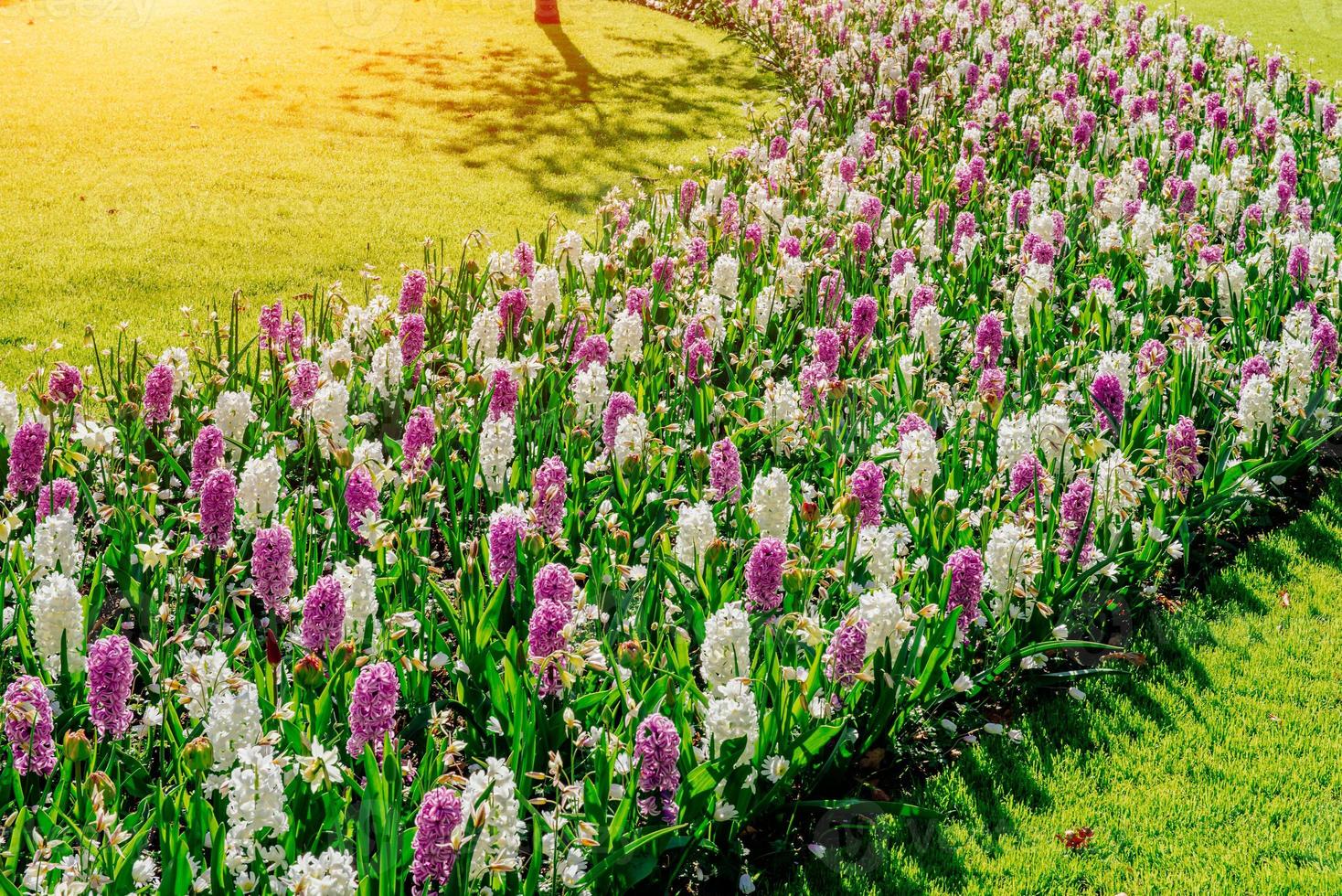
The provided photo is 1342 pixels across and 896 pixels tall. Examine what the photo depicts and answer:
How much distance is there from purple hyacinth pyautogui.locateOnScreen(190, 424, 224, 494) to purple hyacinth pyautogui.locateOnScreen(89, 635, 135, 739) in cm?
109

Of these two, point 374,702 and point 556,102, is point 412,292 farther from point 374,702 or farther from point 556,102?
point 556,102

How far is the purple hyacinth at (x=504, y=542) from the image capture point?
125 inches

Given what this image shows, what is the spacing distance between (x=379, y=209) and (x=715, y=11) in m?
8.04

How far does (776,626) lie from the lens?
3.19m

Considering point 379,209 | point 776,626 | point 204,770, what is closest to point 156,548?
point 204,770

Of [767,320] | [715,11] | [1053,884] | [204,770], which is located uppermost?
[715,11]

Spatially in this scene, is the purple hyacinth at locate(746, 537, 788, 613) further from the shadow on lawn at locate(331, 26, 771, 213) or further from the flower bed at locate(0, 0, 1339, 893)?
the shadow on lawn at locate(331, 26, 771, 213)

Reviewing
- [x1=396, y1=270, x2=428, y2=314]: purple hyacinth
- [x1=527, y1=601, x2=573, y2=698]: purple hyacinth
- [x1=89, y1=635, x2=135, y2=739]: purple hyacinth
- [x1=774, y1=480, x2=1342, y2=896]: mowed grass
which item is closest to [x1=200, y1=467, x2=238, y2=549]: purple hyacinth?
[x1=89, y1=635, x2=135, y2=739]: purple hyacinth

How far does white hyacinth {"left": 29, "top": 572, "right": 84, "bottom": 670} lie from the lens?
2793mm

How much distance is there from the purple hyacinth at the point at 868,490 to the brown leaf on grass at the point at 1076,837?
994mm

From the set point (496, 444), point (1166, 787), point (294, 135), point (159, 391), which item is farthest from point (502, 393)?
point (294, 135)

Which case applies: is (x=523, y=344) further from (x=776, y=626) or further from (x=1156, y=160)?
(x=1156, y=160)

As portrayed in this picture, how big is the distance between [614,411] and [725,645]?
1.35 meters

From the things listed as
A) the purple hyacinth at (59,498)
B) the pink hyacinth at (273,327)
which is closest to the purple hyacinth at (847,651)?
the purple hyacinth at (59,498)
